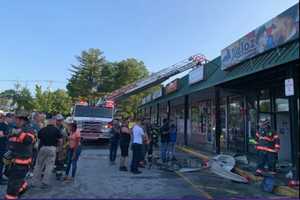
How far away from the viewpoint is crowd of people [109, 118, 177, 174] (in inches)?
457

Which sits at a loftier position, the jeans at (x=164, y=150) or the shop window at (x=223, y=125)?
the shop window at (x=223, y=125)

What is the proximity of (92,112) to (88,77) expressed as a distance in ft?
180

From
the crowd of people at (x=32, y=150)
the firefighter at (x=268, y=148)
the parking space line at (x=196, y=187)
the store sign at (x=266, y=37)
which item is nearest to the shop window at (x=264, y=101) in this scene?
the store sign at (x=266, y=37)

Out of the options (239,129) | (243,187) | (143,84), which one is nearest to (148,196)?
(243,187)

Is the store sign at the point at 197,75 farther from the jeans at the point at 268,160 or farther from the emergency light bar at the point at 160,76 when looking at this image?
the emergency light bar at the point at 160,76

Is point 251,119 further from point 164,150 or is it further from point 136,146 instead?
point 136,146

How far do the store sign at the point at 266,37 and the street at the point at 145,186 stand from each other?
425cm

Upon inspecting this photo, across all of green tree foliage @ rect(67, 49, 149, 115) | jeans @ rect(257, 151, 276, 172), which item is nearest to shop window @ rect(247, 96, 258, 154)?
jeans @ rect(257, 151, 276, 172)

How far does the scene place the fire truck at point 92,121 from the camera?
21.5m

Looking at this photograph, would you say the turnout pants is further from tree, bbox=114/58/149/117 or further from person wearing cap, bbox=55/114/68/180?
tree, bbox=114/58/149/117

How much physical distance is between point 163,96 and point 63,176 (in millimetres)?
18715

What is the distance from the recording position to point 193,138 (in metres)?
26.6

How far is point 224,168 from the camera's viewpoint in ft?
36.0

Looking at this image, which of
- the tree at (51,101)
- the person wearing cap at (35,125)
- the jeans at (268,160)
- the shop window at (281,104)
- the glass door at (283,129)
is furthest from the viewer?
the tree at (51,101)
